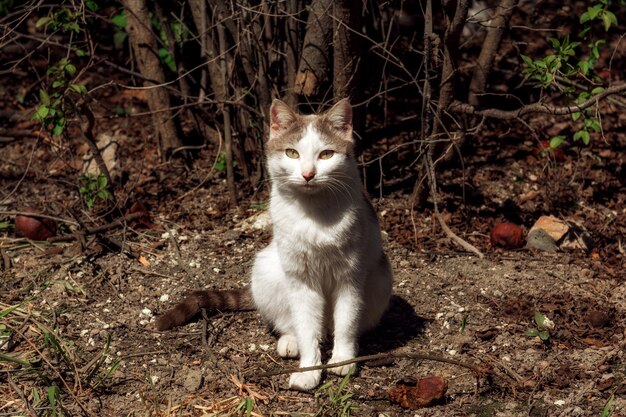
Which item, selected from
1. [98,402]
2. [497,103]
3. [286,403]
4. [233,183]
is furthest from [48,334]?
[497,103]

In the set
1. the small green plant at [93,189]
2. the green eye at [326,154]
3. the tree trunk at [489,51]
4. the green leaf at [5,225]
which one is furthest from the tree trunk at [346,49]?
the green leaf at [5,225]

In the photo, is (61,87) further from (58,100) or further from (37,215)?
(37,215)

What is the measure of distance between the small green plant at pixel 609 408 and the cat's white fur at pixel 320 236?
1.29m

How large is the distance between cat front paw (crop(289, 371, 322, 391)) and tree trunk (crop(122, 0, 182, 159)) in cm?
281

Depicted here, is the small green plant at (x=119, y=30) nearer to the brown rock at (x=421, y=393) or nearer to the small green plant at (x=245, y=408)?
the small green plant at (x=245, y=408)

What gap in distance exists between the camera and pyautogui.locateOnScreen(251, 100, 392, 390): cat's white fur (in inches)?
147

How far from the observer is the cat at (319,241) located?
3.75 metres

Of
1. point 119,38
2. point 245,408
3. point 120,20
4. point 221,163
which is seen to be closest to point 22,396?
point 245,408

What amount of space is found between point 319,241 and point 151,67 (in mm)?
2994

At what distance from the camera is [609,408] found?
3453mm

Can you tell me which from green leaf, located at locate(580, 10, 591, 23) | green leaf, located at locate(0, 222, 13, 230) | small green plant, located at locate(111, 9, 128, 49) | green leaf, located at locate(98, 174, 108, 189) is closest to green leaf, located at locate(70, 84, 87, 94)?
green leaf, located at locate(98, 174, 108, 189)

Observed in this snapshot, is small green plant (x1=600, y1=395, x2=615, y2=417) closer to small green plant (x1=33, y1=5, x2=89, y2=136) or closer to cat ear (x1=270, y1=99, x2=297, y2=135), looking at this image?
cat ear (x1=270, y1=99, x2=297, y2=135)

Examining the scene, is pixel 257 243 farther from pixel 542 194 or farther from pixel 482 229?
pixel 542 194

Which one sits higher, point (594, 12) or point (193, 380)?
point (594, 12)
